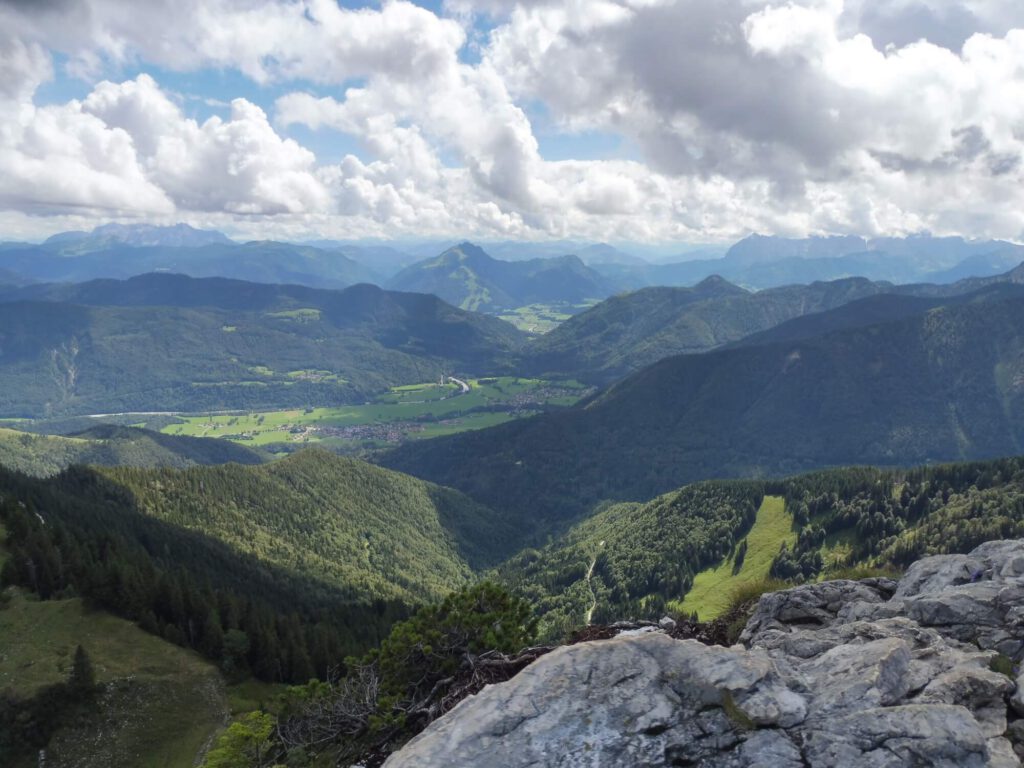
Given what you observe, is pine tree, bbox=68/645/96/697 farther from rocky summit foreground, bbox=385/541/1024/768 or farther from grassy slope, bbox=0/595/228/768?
rocky summit foreground, bbox=385/541/1024/768

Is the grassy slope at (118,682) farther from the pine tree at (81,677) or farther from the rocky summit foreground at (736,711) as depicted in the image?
the rocky summit foreground at (736,711)

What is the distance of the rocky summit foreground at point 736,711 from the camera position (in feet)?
76.0

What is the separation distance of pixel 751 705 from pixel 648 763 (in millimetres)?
5454

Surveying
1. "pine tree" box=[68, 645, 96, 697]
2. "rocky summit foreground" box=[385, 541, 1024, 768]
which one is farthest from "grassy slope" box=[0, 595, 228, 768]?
"rocky summit foreground" box=[385, 541, 1024, 768]

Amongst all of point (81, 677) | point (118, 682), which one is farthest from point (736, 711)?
point (118, 682)

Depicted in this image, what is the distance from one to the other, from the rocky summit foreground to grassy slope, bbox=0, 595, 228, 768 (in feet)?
218

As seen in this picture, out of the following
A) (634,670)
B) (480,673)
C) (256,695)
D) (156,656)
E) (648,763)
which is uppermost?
(634,670)

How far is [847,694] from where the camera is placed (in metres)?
25.9

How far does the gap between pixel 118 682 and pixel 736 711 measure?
87.8 metres

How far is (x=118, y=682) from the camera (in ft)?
257

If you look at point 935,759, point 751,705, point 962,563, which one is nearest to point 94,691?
point 751,705

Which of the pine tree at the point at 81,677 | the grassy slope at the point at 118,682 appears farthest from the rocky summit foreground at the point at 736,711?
the pine tree at the point at 81,677

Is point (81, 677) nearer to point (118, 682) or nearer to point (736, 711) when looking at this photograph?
point (118, 682)

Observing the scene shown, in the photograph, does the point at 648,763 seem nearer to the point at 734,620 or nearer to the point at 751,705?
the point at 751,705
